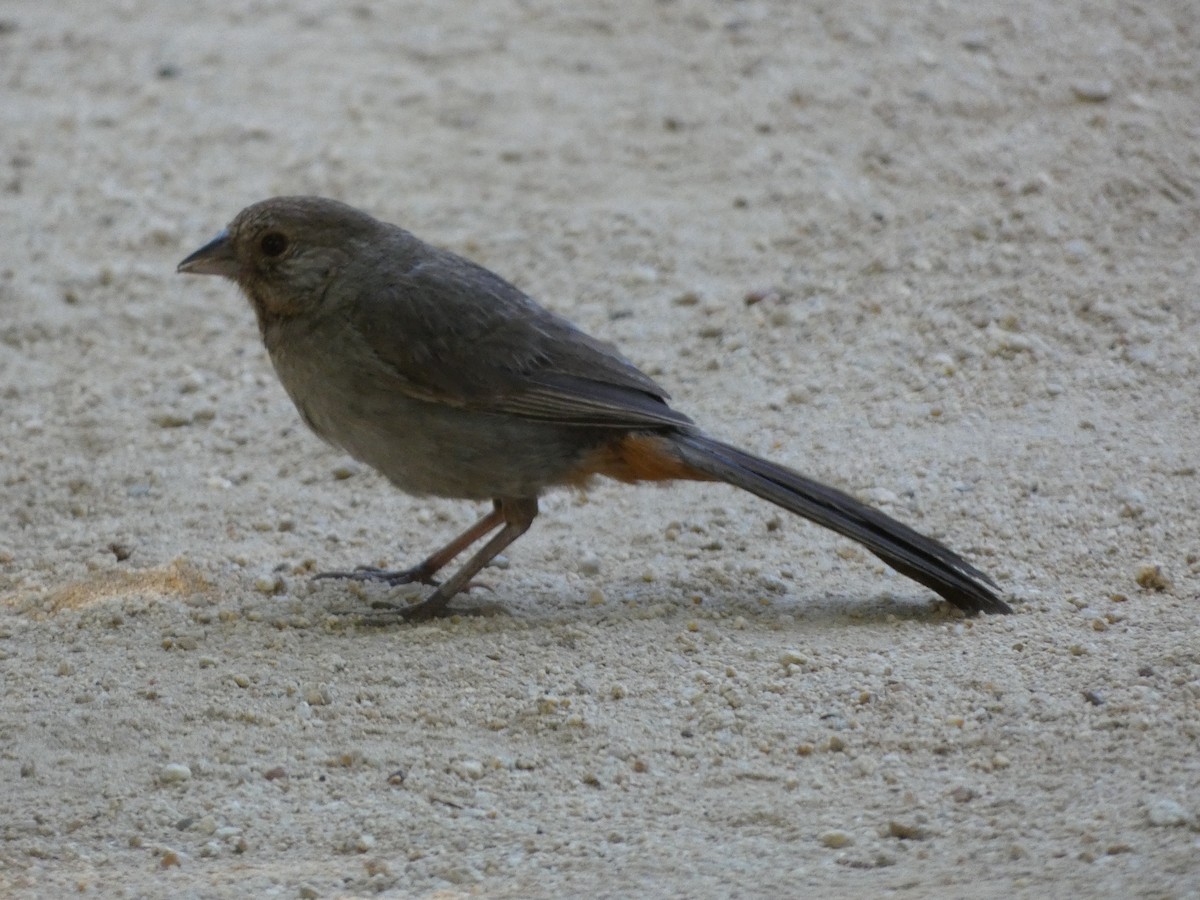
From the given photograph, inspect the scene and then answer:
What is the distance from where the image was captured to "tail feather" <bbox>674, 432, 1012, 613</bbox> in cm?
477

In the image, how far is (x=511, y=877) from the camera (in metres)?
3.50

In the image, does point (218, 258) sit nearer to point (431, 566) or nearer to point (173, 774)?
point (431, 566)

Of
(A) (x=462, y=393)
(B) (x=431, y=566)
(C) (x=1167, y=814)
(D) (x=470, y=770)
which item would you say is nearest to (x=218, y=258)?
(A) (x=462, y=393)

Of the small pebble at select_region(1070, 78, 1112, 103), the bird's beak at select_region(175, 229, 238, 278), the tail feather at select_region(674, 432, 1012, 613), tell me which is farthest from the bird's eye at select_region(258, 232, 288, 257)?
the small pebble at select_region(1070, 78, 1112, 103)

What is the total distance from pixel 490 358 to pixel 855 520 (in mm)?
1259

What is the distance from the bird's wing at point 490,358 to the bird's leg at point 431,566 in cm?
50

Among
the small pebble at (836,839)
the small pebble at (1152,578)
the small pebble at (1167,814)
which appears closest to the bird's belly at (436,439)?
the small pebble at (1152,578)

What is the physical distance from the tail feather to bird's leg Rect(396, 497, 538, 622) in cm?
57

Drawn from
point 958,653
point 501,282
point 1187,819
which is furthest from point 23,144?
point 1187,819

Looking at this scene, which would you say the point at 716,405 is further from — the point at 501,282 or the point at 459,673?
the point at 459,673

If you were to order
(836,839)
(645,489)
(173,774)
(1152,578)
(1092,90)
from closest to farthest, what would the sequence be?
(836,839)
(173,774)
(1152,578)
(645,489)
(1092,90)

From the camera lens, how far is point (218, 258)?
17.7 feet

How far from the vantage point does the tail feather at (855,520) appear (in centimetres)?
477

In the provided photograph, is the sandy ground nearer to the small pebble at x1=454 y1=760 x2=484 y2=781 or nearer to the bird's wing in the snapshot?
the small pebble at x1=454 y1=760 x2=484 y2=781
